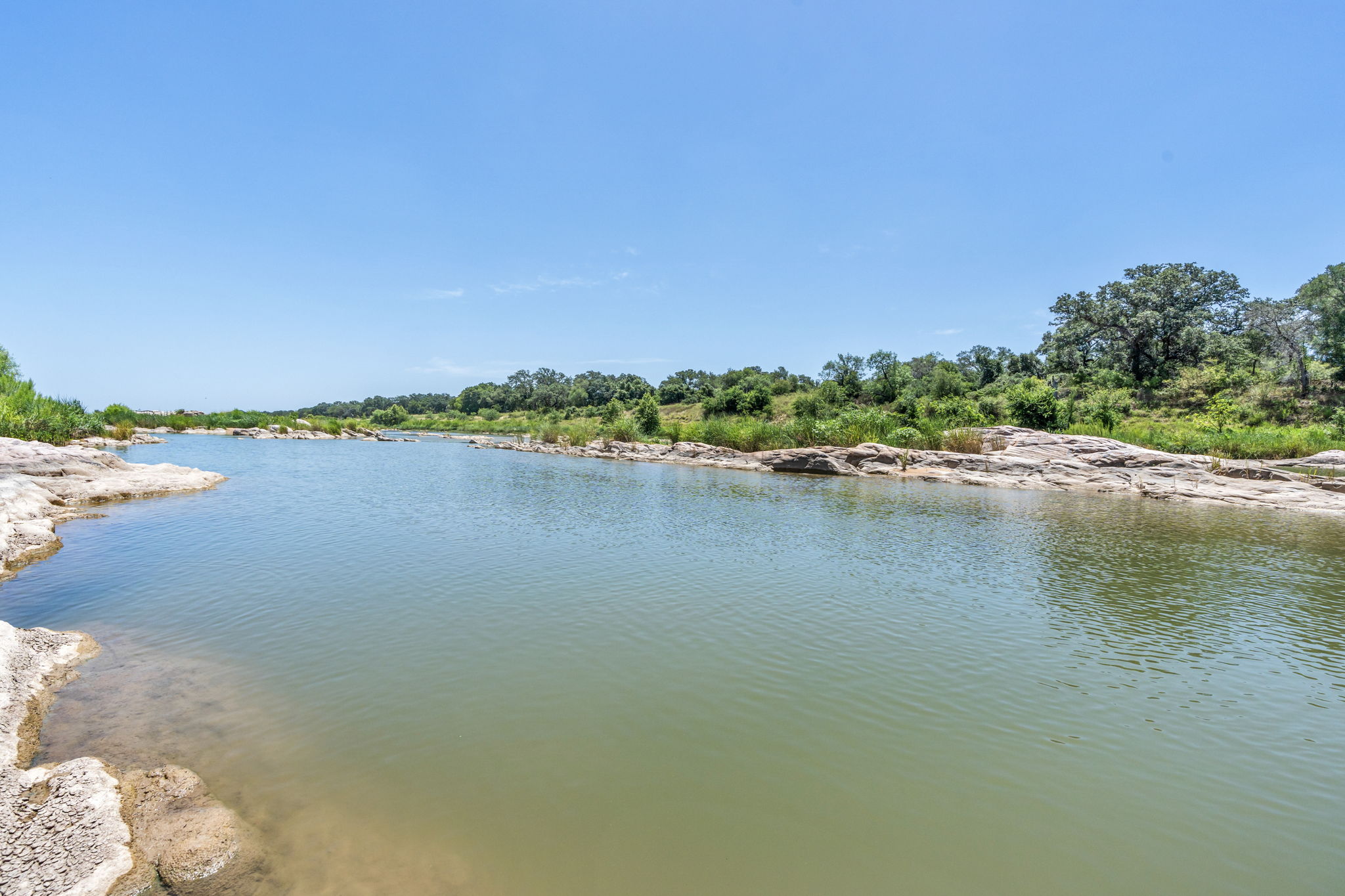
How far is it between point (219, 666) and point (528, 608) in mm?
4337

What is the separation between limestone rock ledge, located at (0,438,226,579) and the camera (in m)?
13.2

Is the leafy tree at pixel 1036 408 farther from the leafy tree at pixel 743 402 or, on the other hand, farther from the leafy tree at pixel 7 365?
the leafy tree at pixel 7 365

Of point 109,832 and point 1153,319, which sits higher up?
point 1153,319

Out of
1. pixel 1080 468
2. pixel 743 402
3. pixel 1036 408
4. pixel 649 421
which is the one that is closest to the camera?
pixel 1080 468

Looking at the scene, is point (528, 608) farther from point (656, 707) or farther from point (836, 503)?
point (836, 503)

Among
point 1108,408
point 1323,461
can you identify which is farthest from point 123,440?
point 1323,461

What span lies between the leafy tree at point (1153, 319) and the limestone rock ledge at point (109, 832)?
67.7 m

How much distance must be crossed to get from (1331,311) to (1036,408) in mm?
21361

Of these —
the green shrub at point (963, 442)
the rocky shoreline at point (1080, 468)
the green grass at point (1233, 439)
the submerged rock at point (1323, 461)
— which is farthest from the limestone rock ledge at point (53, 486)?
the submerged rock at point (1323, 461)

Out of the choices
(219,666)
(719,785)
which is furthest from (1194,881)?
(219,666)

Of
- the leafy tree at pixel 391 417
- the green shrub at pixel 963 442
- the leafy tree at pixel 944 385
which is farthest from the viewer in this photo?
the leafy tree at pixel 391 417

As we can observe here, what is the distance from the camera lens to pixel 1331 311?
4244 cm

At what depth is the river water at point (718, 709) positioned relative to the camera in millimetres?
4645

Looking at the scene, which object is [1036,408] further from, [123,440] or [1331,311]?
[123,440]
